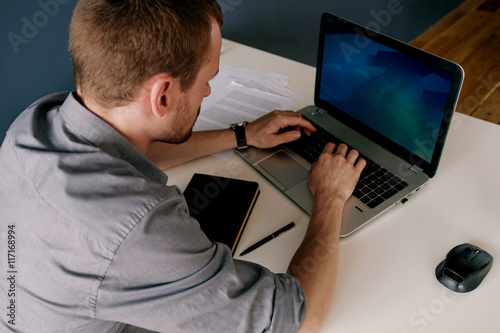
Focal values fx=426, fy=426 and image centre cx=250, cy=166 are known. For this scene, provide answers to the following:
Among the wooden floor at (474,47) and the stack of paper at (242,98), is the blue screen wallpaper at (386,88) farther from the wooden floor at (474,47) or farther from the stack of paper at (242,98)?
the wooden floor at (474,47)

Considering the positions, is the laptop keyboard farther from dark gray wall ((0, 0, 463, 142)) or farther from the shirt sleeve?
dark gray wall ((0, 0, 463, 142))

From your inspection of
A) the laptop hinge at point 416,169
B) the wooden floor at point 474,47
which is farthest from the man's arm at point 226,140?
the wooden floor at point 474,47

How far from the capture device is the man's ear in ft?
2.40

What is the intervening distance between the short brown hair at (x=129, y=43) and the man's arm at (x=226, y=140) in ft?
1.30

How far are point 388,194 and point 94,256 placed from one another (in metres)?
0.66

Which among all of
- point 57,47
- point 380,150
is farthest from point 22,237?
point 57,47

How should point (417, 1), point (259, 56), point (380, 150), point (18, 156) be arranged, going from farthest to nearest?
point (417, 1)
point (259, 56)
point (380, 150)
point (18, 156)

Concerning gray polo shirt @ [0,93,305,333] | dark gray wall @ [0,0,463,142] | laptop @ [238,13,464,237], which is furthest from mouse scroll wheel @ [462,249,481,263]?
dark gray wall @ [0,0,463,142]

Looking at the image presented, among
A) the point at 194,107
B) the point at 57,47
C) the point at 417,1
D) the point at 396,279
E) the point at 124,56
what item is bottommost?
the point at 417,1

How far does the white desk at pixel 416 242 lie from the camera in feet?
2.53

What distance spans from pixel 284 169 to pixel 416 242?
0.37 metres

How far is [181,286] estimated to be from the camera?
2.12 ft

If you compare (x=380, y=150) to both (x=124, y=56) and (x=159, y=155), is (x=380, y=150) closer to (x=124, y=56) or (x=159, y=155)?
(x=159, y=155)

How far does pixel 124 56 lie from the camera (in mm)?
700
